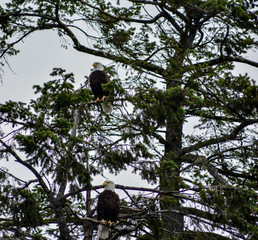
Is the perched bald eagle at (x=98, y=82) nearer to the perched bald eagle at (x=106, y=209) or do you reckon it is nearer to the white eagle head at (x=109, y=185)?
the white eagle head at (x=109, y=185)

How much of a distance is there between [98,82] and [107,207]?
8.65 ft

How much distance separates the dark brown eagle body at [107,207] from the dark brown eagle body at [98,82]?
219 centimetres

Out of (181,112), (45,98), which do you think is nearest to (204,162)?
(181,112)

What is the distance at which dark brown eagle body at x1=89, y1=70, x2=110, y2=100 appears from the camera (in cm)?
804

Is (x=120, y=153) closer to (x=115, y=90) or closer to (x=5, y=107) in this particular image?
(x=115, y=90)

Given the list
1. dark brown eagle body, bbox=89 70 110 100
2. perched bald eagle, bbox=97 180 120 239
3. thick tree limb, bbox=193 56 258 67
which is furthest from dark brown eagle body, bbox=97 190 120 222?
thick tree limb, bbox=193 56 258 67

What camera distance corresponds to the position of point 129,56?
10828mm

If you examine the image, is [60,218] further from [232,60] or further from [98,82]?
[232,60]

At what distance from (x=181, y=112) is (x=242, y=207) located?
5.46ft

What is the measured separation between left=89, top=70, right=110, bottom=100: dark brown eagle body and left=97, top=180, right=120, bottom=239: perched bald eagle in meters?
2.09

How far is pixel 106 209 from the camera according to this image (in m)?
6.42

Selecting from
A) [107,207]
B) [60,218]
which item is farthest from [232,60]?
[60,218]

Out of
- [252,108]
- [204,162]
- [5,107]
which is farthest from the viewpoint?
[204,162]

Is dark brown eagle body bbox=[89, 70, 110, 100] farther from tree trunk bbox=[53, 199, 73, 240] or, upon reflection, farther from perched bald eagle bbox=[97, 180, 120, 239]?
tree trunk bbox=[53, 199, 73, 240]
